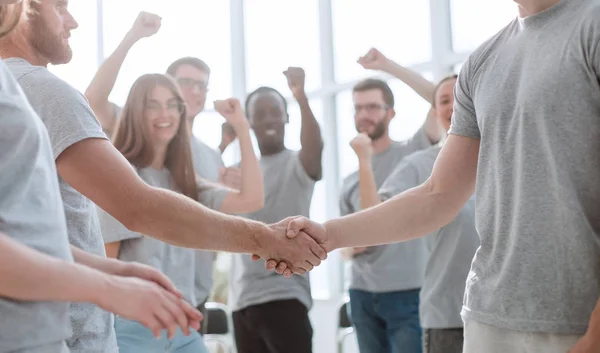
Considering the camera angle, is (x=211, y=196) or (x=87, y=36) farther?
(x=87, y=36)

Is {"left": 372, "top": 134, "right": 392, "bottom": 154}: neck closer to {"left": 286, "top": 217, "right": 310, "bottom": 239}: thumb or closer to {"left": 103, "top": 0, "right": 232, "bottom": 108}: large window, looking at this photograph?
{"left": 286, "top": 217, "right": 310, "bottom": 239}: thumb

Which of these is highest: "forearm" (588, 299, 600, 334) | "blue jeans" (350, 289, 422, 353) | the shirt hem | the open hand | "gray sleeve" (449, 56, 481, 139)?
"gray sleeve" (449, 56, 481, 139)

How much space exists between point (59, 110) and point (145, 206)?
0.27 meters

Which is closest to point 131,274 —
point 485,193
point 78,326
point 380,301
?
point 78,326

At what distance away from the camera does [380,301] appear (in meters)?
3.47

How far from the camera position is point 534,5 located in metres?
1.53

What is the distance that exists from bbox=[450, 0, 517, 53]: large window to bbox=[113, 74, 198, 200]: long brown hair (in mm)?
2363

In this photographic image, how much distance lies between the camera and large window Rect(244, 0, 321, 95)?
6.35 meters

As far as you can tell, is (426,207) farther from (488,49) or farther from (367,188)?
(367,188)

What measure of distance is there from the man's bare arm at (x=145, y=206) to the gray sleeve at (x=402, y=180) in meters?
1.18

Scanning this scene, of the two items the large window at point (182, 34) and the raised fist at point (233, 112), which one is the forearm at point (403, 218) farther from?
the large window at point (182, 34)

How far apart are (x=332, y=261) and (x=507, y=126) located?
15.7ft

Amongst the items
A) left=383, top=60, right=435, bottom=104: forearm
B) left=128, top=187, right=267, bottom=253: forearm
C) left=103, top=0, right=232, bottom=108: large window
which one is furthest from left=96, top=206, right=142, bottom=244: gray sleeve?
left=103, top=0, right=232, bottom=108: large window

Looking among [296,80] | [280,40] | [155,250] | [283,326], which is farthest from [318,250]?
[280,40]
